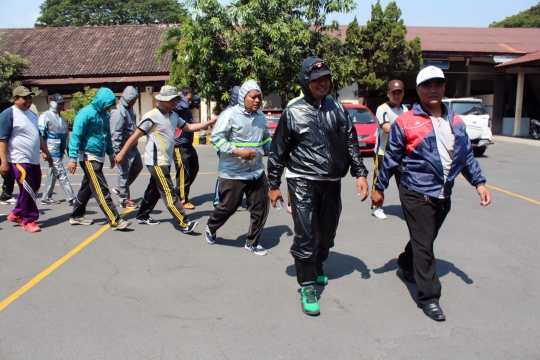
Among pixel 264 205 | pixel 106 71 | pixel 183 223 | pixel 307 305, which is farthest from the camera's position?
pixel 106 71

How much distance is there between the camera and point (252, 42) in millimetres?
17188

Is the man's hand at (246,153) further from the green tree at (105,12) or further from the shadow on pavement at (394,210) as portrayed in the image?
the green tree at (105,12)

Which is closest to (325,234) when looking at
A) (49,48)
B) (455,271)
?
(455,271)

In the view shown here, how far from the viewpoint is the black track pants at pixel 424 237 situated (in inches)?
143

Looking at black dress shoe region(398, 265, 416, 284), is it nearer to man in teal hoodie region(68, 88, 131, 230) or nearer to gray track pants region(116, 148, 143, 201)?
man in teal hoodie region(68, 88, 131, 230)

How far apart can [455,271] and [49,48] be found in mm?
30457

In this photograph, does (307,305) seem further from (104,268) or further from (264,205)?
(104,268)

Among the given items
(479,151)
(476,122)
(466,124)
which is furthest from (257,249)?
(479,151)

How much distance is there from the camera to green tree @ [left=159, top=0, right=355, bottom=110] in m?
16.9

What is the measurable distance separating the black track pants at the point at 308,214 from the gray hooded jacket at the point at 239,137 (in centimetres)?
132

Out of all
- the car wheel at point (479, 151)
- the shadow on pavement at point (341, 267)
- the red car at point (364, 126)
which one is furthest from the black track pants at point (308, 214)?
the car wheel at point (479, 151)

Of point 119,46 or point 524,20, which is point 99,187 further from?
point 524,20

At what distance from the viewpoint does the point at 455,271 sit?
181 inches

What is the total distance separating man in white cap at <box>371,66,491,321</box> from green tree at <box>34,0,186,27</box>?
42.9 meters
